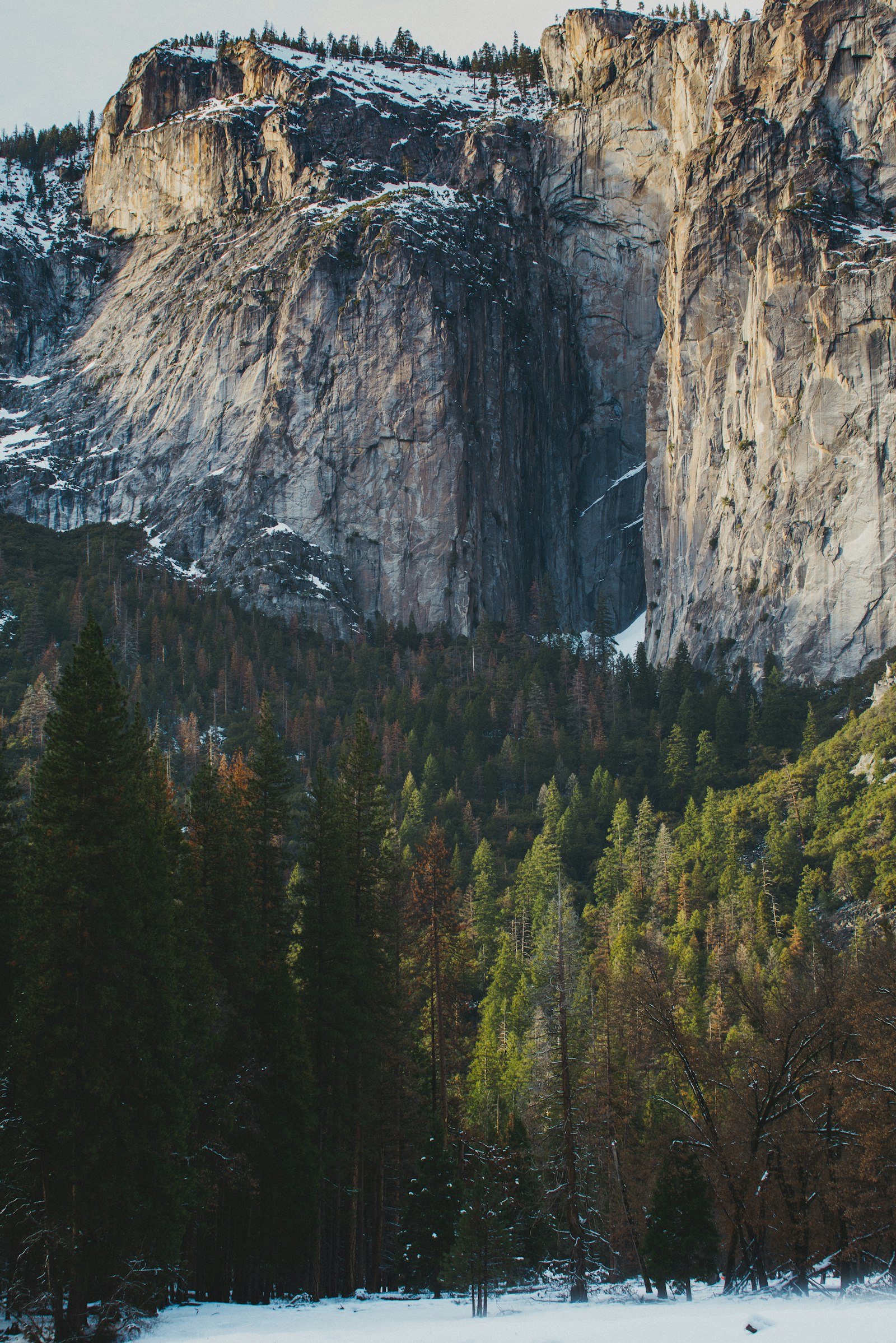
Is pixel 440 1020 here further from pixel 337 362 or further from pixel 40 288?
pixel 40 288

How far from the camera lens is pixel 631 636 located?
168m

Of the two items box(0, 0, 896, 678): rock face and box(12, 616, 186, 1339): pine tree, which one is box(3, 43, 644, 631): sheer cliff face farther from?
box(12, 616, 186, 1339): pine tree

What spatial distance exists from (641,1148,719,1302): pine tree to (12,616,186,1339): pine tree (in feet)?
46.1

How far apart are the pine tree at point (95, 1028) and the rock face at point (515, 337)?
93.0 meters

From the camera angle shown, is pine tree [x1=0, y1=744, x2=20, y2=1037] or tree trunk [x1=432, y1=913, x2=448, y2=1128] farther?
tree trunk [x1=432, y1=913, x2=448, y2=1128]

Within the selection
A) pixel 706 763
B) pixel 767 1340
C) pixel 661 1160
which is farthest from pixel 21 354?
pixel 767 1340

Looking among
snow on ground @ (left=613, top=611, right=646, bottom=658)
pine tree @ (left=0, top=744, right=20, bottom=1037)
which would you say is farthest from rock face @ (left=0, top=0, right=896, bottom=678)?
pine tree @ (left=0, top=744, right=20, bottom=1037)

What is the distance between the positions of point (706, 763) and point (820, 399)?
126ft

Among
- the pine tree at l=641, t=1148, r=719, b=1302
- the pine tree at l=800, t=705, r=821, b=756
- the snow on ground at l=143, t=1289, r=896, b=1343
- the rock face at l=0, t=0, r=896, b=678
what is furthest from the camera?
the rock face at l=0, t=0, r=896, b=678

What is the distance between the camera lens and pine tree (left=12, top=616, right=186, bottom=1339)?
76.2 feet

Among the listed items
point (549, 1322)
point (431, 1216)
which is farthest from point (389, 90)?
point (549, 1322)

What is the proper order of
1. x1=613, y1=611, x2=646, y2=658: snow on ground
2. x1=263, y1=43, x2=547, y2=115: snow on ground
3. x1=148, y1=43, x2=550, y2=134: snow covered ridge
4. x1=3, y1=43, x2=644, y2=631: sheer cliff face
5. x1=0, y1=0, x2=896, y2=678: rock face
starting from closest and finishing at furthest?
x1=0, y1=0, x2=896, y2=678: rock face
x1=3, y1=43, x2=644, y2=631: sheer cliff face
x1=613, y1=611, x2=646, y2=658: snow on ground
x1=148, y1=43, x2=550, y2=134: snow covered ridge
x1=263, y1=43, x2=547, y2=115: snow on ground

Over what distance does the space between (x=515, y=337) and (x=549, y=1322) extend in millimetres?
152779

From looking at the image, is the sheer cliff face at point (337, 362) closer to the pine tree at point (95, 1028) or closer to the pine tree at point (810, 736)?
the pine tree at point (810, 736)
